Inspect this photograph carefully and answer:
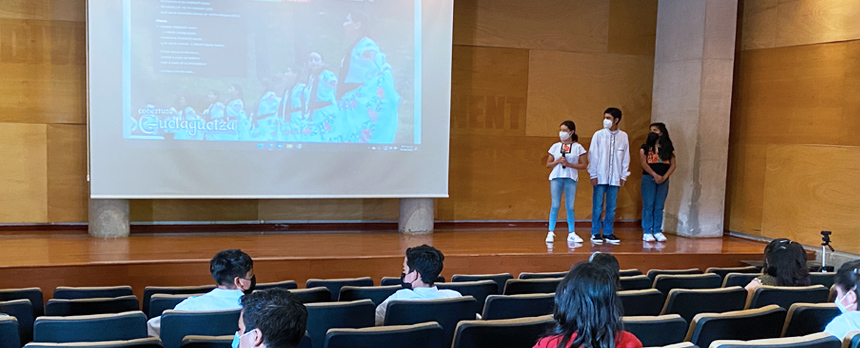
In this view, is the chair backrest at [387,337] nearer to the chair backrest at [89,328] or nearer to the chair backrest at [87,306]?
the chair backrest at [89,328]

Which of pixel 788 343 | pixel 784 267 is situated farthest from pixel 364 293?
pixel 784 267

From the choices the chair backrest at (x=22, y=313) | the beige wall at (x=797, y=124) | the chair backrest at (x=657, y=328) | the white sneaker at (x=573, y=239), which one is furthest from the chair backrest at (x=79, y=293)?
the beige wall at (x=797, y=124)

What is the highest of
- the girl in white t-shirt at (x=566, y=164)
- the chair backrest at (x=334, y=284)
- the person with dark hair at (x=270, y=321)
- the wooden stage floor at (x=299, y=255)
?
the girl in white t-shirt at (x=566, y=164)

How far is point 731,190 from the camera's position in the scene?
8.11 meters

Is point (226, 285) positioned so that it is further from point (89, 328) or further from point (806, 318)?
point (806, 318)

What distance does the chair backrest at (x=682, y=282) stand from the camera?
412 cm

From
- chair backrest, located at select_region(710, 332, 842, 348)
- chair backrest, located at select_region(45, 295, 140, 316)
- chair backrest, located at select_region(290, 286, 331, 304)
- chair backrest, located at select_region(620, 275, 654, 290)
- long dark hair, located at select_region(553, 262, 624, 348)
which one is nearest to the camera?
long dark hair, located at select_region(553, 262, 624, 348)

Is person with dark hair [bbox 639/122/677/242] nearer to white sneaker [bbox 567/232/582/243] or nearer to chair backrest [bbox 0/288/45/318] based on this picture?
white sneaker [bbox 567/232/582/243]

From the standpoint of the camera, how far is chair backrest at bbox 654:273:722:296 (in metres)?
4.12

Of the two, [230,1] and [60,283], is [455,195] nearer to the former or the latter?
[230,1]

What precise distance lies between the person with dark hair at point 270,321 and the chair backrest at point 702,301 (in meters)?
2.18

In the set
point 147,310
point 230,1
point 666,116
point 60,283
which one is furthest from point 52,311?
point 666,116

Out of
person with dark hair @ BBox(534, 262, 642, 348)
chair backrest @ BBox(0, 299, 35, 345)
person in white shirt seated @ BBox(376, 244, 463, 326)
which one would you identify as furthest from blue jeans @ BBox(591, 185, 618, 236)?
chair backrest @ BBox(0, 299, 35, 345)

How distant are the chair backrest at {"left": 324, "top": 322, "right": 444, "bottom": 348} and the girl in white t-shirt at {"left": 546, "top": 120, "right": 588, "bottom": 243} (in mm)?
4242
